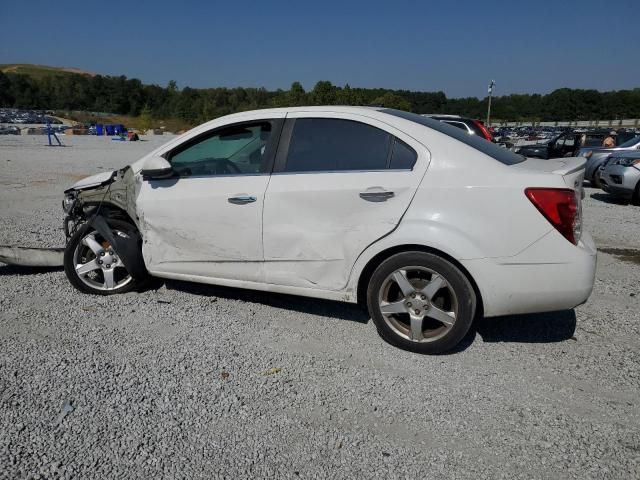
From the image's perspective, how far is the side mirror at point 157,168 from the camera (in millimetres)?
3990

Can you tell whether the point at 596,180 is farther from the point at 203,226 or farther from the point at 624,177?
the point at 203,226

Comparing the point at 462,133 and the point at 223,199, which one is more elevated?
the point at 462,133

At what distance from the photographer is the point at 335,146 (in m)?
3.68

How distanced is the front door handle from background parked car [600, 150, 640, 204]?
31.1ft

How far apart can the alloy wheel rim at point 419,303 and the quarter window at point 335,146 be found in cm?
78

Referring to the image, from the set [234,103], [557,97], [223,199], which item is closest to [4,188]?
[223,199]

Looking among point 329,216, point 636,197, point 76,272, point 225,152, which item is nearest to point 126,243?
point 76,272

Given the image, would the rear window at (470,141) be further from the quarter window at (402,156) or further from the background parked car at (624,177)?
the background parked car at (624,177)

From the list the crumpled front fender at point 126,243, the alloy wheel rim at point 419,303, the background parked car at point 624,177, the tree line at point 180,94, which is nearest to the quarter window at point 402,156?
the alloy wheel rim at point 419,303

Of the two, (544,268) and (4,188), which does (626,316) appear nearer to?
(544,268)

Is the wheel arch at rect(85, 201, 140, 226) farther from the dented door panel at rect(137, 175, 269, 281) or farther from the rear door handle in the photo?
the rear door handle

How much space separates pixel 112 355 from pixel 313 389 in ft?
4.65

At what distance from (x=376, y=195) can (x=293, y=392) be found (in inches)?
54.3

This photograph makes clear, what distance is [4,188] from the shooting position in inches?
442
